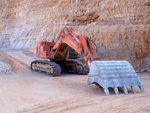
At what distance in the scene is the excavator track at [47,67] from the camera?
32.3 ft

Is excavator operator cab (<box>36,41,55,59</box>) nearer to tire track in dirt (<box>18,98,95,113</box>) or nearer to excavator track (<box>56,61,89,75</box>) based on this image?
excavator track (<box>56,61,89,75</box>)

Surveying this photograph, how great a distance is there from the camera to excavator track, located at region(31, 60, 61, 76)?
9859 millimetres

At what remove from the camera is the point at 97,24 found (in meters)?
15.9

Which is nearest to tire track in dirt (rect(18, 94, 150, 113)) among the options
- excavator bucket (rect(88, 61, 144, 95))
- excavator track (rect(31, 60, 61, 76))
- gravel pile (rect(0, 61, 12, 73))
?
excavator bucket (rect(88, 61, 144, 95))

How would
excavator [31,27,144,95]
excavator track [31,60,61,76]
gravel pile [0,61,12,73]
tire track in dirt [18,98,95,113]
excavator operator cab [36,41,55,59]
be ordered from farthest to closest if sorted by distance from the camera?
gravel pile [0,61,12,73], excavator operator cab [36,41,55,59], excavator track [31,60,61,76], excavator [31,27,144,95], tire track in dirt [18,98,95,113]

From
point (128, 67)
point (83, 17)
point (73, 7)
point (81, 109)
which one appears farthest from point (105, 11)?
point (81, 109)

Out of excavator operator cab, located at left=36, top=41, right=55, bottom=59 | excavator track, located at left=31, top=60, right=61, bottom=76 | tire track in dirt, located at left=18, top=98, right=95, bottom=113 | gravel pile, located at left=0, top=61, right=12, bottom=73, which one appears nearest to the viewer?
tire track in dirt, located at left=18, top=98, right=95, bottom=113

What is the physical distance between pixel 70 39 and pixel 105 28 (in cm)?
662

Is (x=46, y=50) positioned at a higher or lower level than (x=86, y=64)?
higher

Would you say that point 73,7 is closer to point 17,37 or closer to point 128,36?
point 128,36

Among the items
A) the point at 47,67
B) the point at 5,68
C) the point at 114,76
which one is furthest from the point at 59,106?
the point at 5,68

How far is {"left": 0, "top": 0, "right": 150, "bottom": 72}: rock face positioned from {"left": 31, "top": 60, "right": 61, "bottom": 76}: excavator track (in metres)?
4.32

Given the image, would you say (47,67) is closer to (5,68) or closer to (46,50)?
(46,50)

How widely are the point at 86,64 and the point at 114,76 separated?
3225mm
